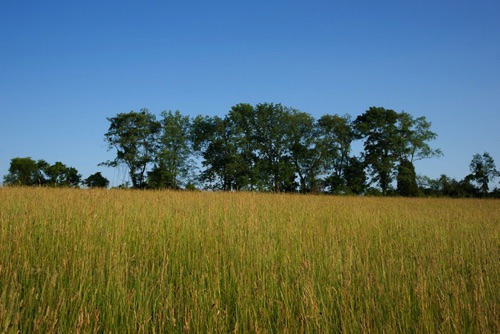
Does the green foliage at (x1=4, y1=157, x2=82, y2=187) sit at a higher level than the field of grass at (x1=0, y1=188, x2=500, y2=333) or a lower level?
higher

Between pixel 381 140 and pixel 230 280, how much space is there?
29554 mm

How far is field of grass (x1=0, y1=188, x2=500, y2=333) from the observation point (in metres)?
2.46

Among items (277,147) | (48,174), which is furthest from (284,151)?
(48,174)

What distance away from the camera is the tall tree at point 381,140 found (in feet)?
97.3

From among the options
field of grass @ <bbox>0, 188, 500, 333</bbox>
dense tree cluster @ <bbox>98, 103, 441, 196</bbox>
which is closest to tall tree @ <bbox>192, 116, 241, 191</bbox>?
dense tree cluster @ <bbox>98, 103, 441, 196</bbox>

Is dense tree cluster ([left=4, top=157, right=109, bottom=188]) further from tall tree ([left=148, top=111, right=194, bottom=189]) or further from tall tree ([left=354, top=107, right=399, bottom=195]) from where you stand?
tall tree ([left=354, top=107, right=399, bottom=195])

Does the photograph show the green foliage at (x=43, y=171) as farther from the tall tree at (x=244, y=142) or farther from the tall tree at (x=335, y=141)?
the tall tree at (x=335, y=141)

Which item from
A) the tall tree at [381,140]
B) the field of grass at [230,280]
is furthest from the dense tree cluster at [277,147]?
the field of grass at [230,280]

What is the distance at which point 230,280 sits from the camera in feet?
10.9

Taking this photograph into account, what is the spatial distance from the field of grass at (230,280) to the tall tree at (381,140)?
23.9m

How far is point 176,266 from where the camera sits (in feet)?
13.1

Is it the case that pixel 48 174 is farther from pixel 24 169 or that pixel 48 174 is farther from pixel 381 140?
pixel 381 140

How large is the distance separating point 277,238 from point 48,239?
308 centimetres

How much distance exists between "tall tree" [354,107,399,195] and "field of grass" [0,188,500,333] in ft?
78.3
